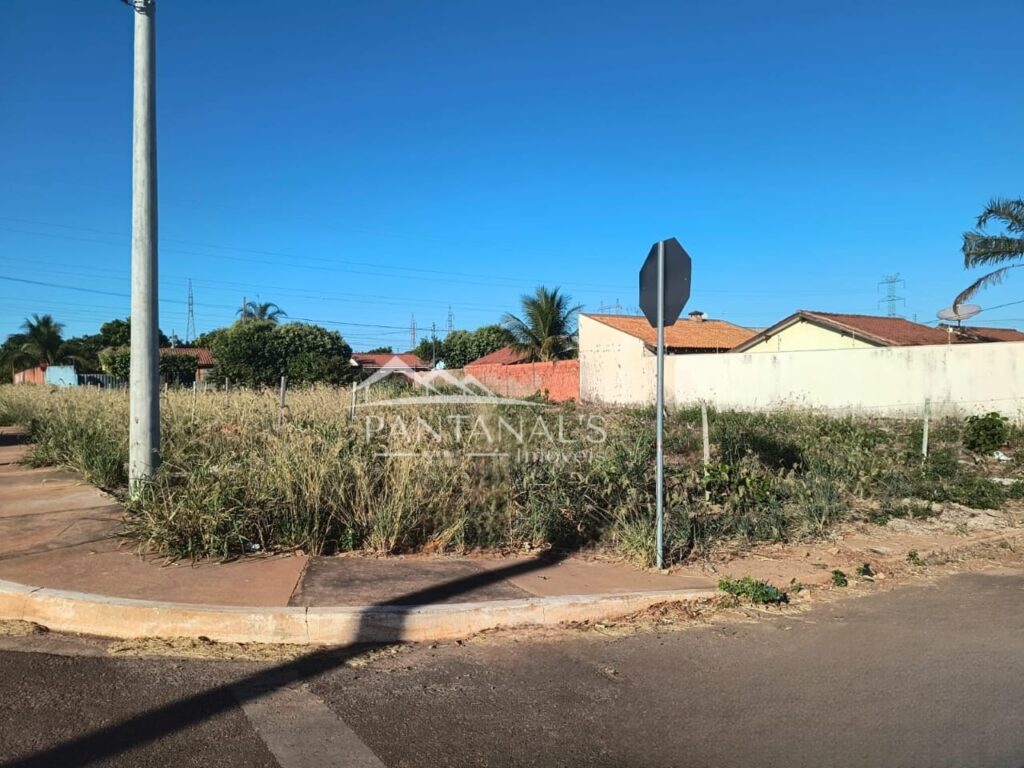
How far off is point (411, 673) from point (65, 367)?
51452 millimetres

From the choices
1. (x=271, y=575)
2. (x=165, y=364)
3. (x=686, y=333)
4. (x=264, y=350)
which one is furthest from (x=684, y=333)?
(x=271, y=575)

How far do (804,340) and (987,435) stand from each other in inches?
676

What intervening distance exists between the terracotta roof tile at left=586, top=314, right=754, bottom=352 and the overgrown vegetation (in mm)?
19875

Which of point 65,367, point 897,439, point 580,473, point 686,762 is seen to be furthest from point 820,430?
point 65,367

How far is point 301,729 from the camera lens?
3.41m

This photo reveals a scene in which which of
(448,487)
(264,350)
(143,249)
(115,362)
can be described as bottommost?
(448,487)

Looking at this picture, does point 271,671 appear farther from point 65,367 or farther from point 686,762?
point 65,367

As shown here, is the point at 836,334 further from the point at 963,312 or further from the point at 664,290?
the point at 664,290

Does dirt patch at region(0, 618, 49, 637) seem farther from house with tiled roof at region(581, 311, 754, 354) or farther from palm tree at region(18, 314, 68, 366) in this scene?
palm tree at region(18, 314, 68, 366)

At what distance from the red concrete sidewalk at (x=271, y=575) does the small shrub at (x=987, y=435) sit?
10.0m

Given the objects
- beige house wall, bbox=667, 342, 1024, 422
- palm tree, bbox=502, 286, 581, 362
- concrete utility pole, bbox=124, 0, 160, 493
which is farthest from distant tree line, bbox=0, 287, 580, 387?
concrete utility pole, bbox=124, 0, 160, 493

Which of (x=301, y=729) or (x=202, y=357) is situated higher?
(x=202, y=357)

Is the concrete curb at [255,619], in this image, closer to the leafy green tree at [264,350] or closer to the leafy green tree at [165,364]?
the leafy green tree at [264,350]

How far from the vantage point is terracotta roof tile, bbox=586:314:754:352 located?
30944 millimetres
